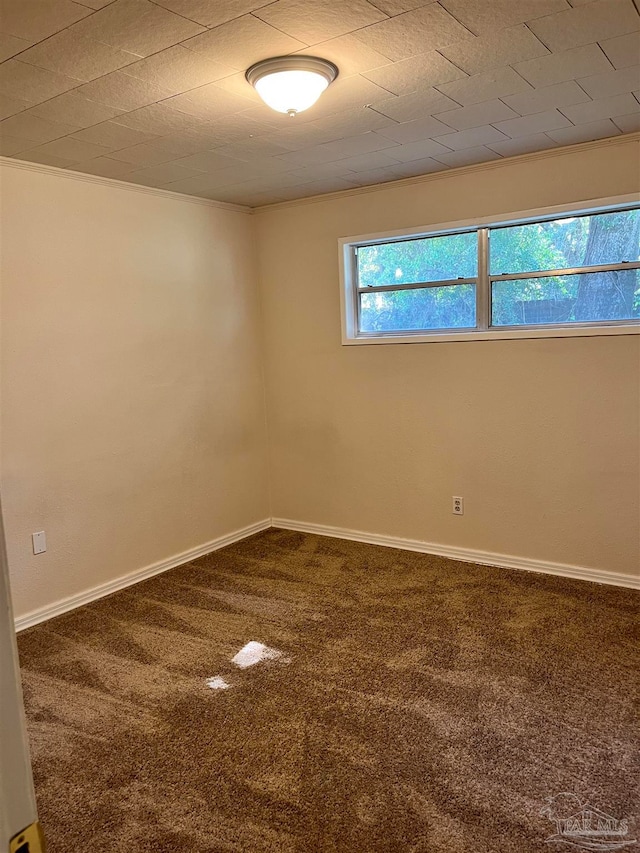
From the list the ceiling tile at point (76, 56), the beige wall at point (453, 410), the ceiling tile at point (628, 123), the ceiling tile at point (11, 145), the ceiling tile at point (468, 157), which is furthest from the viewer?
the beige wall at point (453, 410)

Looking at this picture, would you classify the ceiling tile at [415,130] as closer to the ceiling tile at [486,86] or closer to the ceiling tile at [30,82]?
the ceiling tile at [486,86]

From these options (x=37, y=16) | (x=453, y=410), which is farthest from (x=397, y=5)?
(x=453, y=410)

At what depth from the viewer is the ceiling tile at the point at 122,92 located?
2.20 metres

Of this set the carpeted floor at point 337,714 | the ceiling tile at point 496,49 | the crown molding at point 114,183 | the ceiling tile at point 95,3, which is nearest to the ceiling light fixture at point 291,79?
the ceiling tile at point 496,49

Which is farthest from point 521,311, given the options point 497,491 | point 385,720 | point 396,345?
point 385,720

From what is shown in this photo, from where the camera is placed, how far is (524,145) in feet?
10.7

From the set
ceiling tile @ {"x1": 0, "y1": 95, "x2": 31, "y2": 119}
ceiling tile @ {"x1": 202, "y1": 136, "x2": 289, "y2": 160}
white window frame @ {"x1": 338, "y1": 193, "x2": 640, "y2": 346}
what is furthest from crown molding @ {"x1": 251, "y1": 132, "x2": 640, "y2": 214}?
ceiling tile @ {"x1": 0, "y1": 95, "x2": 31, "y2": 119}

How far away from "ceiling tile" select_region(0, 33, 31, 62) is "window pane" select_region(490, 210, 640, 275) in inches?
106

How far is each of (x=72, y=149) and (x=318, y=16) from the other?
166 cm

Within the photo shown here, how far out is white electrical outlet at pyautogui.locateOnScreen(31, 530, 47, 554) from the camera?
10.9ft

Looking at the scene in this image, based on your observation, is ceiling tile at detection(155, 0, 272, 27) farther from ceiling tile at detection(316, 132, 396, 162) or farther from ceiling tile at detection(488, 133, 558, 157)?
ceiling tile at detection(488, 133, 558, 157)

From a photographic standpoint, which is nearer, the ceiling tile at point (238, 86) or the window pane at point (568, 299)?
the ceiling tile at point (238, 86)

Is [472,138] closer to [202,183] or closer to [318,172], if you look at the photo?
[318,172]

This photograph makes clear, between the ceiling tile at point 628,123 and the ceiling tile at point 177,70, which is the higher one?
the ceiling tile at point 628,123
